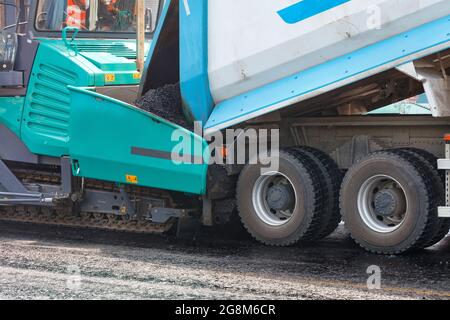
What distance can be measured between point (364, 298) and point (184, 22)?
3.31 metres

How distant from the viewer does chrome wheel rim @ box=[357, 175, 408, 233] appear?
692cm

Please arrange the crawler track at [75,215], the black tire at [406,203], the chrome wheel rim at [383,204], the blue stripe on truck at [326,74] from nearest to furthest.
Result: the blue stripe on truck at [326,74], the black tire at [406,203], the chrome wheel rim at [383,204], the crawler track at [75,215]

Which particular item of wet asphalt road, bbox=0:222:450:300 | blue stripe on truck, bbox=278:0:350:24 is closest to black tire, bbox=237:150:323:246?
wet asphalt road, bbox=0:222:450:300

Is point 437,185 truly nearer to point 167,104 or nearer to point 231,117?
point 231,117

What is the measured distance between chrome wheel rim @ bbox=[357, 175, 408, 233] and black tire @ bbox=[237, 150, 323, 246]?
1.42 ft

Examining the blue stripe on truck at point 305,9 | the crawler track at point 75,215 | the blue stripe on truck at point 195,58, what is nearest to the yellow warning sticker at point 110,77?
the blue stripe on truck at point 195,58

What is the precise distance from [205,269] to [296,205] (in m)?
1.14

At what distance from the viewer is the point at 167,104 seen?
26.3ft

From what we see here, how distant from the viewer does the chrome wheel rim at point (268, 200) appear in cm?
761

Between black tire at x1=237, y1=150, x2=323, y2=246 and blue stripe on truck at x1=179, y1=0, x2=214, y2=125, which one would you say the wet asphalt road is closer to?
black tire at x1=237, y1=150, x2=323, y2=246

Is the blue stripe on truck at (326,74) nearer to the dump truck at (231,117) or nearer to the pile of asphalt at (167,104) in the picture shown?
the dump truck at (231,117)

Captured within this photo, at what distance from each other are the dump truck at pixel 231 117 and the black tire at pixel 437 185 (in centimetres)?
2

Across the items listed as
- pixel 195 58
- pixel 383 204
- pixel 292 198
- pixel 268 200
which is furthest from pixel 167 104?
pixel 383 204
